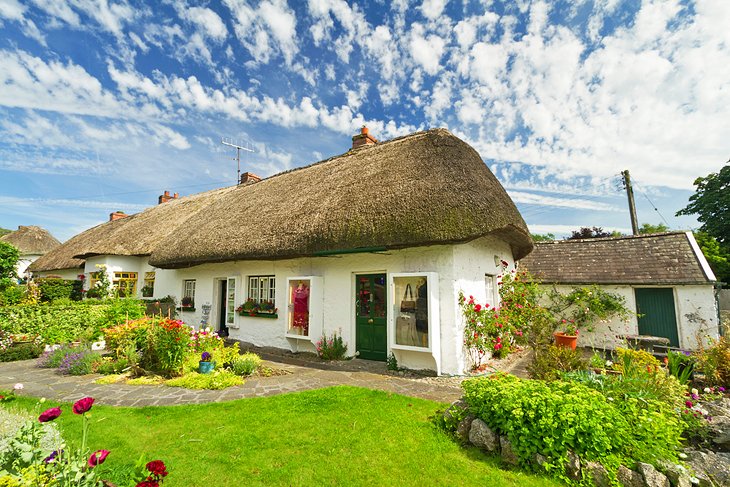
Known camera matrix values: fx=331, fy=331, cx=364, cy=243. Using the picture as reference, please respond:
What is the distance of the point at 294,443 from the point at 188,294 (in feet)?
33.9

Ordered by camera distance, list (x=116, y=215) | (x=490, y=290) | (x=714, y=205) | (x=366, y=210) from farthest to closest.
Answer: (x=116, y=215) < (x=714, y=205) < (x=490, y=290) < (x=366, y=210)

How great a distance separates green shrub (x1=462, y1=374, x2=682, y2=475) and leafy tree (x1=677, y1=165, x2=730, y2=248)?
70.1 feet

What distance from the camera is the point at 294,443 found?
12.5ft

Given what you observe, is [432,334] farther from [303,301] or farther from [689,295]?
[689,295]

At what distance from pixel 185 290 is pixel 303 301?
6.38 m

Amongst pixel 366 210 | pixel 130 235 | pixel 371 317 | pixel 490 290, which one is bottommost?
pixel 371 317

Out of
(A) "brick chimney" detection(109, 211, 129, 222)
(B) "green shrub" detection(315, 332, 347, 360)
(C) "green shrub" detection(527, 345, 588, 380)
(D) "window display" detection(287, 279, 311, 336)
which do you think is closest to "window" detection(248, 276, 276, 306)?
(D) "window display" detection(287, 279, 311, 336)

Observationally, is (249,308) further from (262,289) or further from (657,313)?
(657,313)

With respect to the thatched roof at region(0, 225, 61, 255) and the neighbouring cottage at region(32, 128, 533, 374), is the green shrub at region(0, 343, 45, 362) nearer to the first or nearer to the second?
the neighbouring cottage at region(32, 128, 533, 374)

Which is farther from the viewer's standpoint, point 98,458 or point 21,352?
point 21,352

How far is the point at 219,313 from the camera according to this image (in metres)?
11.5

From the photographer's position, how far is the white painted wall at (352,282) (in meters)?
6.72

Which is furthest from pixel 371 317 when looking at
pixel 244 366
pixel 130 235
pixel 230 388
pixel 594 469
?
pixel 130 235

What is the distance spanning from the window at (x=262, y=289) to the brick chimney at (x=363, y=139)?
529 cm
